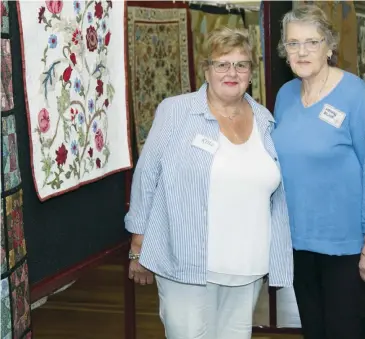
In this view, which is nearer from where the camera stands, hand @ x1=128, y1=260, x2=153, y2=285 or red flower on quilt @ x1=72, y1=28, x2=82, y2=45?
red flower on quilt @ x1=72, y1=28, x2=82, y2=45

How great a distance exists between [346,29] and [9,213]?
2524 mm

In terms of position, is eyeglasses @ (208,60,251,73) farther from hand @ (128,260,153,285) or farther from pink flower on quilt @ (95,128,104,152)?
hand @ (128,260,153,285)

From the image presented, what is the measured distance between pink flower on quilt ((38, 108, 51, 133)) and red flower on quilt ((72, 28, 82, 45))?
0.29m

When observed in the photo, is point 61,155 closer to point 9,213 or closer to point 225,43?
point 9,213

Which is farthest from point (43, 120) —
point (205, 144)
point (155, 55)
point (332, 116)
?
point (155, 55)

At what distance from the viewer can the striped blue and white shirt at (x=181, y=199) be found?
2.42m

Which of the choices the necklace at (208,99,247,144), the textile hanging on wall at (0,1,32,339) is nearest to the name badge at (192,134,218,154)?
the necklace at (208,99,247,144)

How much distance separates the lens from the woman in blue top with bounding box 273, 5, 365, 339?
250cm

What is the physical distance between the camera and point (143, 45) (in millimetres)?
4059

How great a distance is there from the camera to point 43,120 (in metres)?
2.35

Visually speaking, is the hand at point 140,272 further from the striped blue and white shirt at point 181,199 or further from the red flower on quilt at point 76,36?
the red flower on quilt at point 76,36

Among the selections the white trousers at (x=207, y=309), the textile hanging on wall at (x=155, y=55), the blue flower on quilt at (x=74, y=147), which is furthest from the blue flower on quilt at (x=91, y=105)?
the textile hanging on wall at (x=155, y=55)

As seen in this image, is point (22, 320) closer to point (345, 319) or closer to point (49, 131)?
point (49, 131)

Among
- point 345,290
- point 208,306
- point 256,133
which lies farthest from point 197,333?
point 256,133
